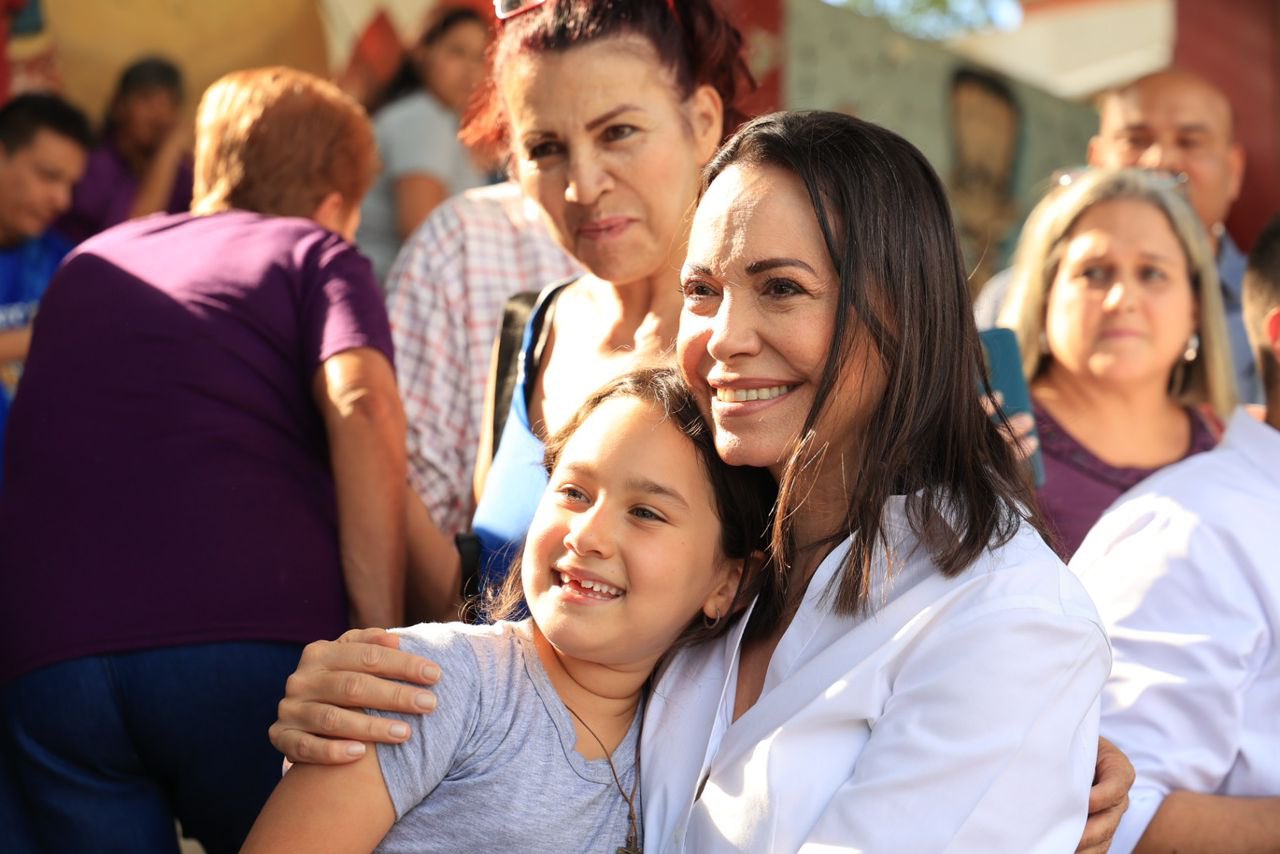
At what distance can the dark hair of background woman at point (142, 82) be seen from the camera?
602 cm

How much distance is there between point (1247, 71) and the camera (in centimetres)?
809

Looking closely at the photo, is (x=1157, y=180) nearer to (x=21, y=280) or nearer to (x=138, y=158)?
(x=21, y=280)

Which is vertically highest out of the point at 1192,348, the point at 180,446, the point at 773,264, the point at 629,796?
the point at 773,264

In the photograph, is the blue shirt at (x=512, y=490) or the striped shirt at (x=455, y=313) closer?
the blue shirt at (x=512, y=490)

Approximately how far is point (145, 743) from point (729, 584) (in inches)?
41.5

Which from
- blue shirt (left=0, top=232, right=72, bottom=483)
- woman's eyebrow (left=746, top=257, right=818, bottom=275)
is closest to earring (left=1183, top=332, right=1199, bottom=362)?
woman's eyebrow (left=746, top=257, right=818, bottom=275)

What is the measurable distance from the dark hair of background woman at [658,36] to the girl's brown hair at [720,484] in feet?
2.43

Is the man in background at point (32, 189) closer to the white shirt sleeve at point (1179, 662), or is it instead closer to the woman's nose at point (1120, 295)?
the woman's nose at point (1120, 295)

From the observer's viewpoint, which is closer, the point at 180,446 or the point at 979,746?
the point at 979,746

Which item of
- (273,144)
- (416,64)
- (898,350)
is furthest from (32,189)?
(898,350)

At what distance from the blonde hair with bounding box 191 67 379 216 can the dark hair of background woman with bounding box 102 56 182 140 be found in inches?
125

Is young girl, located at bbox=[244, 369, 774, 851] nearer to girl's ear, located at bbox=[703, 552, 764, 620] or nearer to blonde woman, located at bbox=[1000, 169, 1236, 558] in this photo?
girl's ear, located at bbox=[703, 552, 764, 620]

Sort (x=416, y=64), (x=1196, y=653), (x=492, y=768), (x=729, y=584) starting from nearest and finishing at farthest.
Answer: (x=492, y=768) < (x=729, y=584) < (x=1196, y=653) < (x=416, y=64)

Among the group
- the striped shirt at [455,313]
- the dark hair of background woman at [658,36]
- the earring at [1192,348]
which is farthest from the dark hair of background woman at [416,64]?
the earring at [1192,348]
